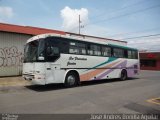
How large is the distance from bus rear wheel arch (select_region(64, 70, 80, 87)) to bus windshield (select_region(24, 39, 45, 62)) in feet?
7.77

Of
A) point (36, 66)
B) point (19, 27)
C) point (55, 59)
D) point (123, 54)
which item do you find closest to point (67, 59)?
point (55, 59)

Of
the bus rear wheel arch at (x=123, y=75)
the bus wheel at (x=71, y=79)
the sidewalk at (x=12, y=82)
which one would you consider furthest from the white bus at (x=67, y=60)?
the sidewalk at (x=12, y=82)

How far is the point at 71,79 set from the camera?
12398 millimetres

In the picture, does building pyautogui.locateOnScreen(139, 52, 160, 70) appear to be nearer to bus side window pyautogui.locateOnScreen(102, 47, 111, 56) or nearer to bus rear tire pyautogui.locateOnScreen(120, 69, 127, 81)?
bus rear tire pyautogui.locateOnScreen(120, 69, 127, 81)

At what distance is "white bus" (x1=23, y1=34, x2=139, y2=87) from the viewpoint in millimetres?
10789

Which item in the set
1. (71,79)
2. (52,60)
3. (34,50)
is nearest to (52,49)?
(52,60)

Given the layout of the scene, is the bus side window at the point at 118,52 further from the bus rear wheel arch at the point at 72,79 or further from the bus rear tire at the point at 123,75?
the bus rear wheel arch at the point at 72,79

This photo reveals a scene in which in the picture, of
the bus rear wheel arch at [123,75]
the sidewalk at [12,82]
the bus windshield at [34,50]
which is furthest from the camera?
the bus rear wheel arch at [123,75]

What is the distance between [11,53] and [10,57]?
38 centimetres

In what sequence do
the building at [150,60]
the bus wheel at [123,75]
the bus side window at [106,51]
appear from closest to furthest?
the bus side window at [106,51]
the bus wheel at [123,75]
the building at [150,60]

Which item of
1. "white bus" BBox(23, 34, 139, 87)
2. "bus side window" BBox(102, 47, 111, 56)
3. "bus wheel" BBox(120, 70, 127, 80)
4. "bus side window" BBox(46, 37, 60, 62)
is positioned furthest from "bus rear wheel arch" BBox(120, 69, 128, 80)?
"bus side window" BBox(46, 37, 60, 62)

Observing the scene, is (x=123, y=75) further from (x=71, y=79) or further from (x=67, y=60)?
(x=67, y=60)

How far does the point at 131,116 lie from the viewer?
6.30 m

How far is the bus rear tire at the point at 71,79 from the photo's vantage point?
12.1 metres
